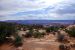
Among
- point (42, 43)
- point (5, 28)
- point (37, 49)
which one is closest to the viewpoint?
point (37, 49)

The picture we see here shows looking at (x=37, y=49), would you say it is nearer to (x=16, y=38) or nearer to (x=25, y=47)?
(x=25, y=47)

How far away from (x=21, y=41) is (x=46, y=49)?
1.72 metres

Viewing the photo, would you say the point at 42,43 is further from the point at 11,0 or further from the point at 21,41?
the point at 11,0

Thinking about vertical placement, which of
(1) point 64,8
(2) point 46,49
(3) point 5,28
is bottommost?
(2) point 46,49

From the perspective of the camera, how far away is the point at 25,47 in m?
11.4

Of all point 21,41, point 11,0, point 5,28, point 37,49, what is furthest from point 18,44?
point 11,0

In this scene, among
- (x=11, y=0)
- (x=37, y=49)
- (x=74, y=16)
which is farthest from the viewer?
(x=74, y=16)

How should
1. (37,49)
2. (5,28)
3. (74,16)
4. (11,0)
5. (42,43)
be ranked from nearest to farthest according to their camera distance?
(37,49), (42,43), (5,28), (11,0), (74,16)

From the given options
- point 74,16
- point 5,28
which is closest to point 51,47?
point 5,28

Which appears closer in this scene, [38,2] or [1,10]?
[1,10]

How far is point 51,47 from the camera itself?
11.3m

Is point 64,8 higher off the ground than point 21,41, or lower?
→ higher

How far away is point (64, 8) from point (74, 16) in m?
1.11

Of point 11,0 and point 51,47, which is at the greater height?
point 11,0
